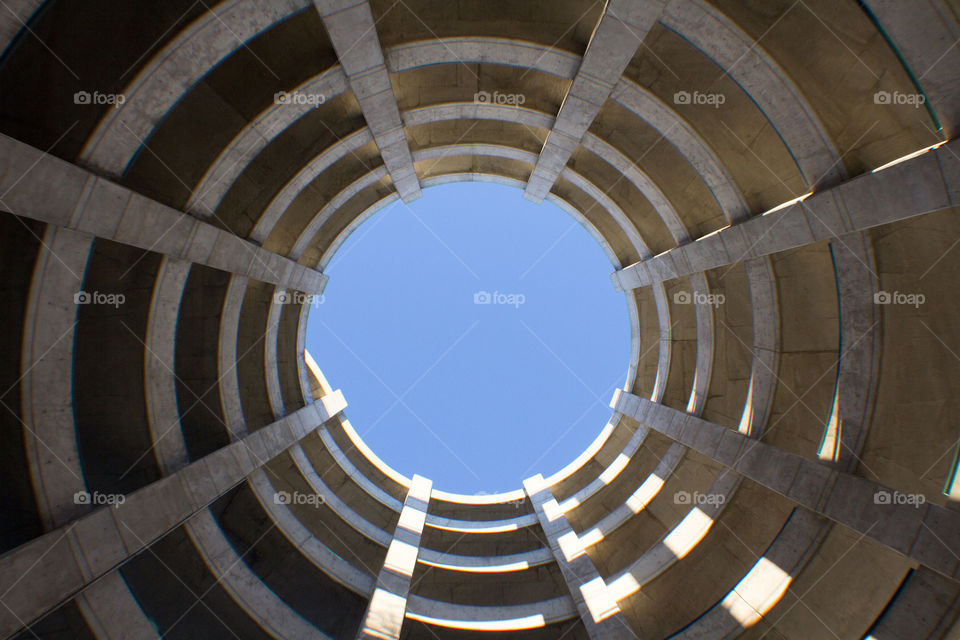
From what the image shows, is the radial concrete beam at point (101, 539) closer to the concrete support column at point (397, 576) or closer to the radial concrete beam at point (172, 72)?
the concrete support column at point (397, 576)

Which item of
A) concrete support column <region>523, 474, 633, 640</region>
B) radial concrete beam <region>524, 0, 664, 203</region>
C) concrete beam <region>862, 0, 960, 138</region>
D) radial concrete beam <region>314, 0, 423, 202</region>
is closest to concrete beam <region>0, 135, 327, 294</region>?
radial concrete beam <region>314, 0, 423, 202</region>

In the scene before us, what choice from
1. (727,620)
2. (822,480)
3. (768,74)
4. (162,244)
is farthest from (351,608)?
(768,74)

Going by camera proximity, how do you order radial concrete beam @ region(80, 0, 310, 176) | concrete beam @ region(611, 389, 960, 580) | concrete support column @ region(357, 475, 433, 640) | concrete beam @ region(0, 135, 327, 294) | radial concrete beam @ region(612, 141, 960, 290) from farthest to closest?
1. concrete support column @ region(357, 475, 433, 640)
2. radial concrete beam @ region(80, 0, 310, 176)
3. concrete beam @ region(611, 389, 960, 580)
4. concrete beam @ region(0, 135, 327, 294)
5. radial concrete beam @ region(612, 141, 960, 290)

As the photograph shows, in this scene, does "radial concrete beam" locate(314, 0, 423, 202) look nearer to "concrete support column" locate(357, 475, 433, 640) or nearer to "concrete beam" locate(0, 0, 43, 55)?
"concrete beam" locate(0, 0, 43, 55)

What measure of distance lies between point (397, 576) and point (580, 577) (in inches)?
230

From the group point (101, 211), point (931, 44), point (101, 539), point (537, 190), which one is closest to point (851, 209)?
point (931, 44)

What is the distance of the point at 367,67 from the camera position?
28.1 feet

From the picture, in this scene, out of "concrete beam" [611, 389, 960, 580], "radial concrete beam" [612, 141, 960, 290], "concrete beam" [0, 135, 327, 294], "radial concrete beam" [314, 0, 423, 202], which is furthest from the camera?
"radial concrete beam" [314, 0, 423, 202]

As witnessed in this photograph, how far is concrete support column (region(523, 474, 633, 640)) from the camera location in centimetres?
1138

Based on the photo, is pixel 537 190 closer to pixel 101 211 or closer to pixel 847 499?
pixel 847 499

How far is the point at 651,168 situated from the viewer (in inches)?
439

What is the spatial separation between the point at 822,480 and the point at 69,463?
14629 mm

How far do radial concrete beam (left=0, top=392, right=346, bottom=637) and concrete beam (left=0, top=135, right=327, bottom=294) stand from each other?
4.86 metres

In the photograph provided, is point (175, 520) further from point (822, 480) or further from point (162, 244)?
point (822, 480)
